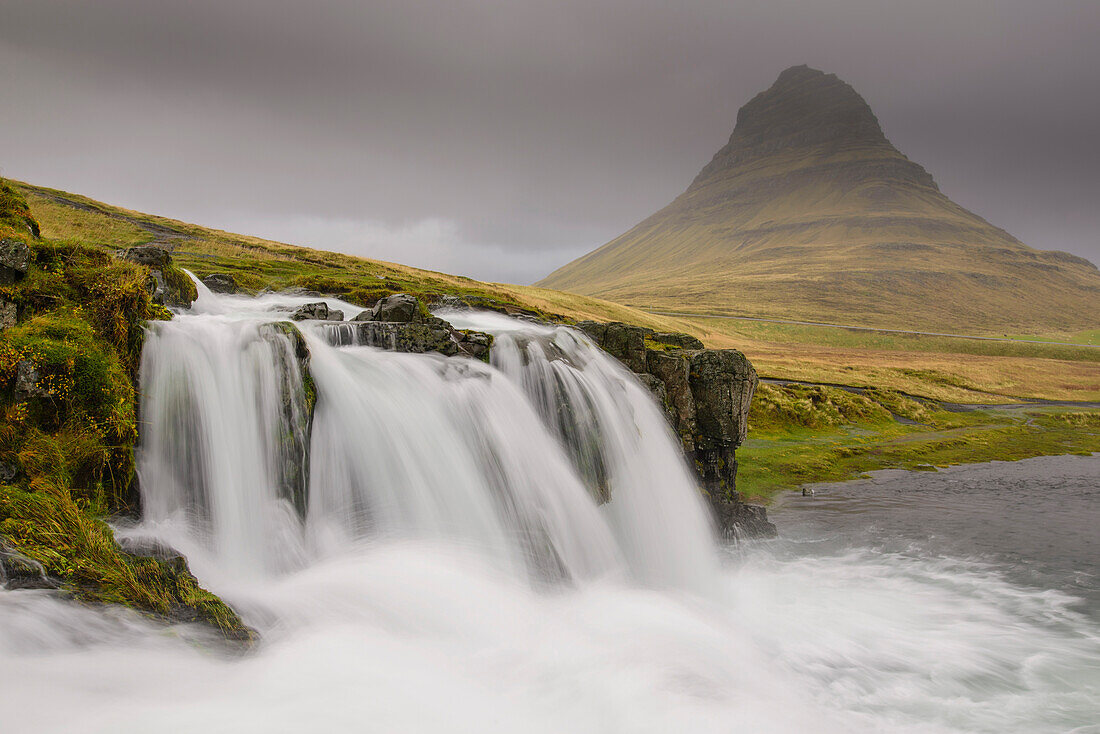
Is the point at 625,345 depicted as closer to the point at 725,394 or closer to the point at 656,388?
the point at 656,388

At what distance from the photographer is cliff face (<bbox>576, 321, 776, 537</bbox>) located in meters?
18.6

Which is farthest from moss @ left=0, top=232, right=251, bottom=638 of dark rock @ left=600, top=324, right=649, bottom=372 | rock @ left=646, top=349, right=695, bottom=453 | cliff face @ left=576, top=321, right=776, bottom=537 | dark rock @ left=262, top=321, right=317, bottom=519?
rock @ left=646, top=349, right=695, bottom=453

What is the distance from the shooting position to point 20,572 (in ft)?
17.7

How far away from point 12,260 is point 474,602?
29.7ft

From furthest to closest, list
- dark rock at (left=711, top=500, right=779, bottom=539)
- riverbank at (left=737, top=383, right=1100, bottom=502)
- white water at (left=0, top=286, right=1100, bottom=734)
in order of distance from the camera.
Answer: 1. riverbank at (left=737, top=383, right=1100, bottom=502)
2. dark rock at (left=711, top=500, right=779, bottom=539)
3. white water at (left=0, top=286, right=1100, bottom=734)

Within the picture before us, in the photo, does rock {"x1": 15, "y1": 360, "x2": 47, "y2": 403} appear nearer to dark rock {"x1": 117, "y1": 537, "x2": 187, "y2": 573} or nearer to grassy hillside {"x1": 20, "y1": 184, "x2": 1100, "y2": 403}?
dark rock {"x1": 117, "y1": 537, "x2": 187, "y2": 573}

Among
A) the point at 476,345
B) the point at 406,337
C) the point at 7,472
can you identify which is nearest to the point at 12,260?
the point at 7,472

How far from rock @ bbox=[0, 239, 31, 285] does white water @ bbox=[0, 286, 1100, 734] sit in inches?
77.2

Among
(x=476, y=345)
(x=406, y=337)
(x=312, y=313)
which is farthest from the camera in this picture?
(x=312, y=313)

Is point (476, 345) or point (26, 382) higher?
point (476, 345)

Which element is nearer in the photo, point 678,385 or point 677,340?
point 678,385

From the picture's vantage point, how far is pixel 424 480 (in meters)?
11.3

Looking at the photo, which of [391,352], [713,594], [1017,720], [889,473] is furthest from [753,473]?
[391,352]

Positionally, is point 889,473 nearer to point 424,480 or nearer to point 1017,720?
point 1017,720
